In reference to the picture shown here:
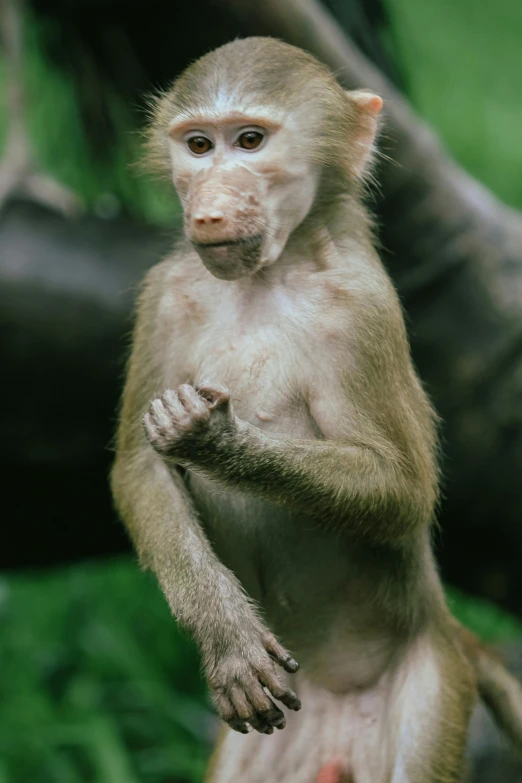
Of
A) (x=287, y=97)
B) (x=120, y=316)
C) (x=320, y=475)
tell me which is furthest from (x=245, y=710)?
(x=120, y=316)

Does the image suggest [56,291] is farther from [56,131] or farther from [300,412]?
[300,412]

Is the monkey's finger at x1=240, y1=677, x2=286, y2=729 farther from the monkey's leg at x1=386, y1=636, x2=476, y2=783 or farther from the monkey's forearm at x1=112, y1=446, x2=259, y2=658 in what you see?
the monkey's leg at x1=386, y1=636, x2=476, y2=783

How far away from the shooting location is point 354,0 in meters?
3.26

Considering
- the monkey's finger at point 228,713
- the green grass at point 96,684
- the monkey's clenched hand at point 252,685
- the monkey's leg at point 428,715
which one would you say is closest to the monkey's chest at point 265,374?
the monkey's clenched hand at point 252,685

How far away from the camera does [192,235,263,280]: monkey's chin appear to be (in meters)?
2.09

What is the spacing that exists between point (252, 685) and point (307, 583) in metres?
0.48

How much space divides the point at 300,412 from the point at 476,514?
2.56 m

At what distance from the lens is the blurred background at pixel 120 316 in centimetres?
420

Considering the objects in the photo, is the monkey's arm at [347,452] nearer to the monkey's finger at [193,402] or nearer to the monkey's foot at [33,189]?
the monkey's finger at [193,402]

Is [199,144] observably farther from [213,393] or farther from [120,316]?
[120,316]

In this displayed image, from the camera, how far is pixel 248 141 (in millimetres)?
2250

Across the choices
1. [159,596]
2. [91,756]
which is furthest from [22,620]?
[91,756]

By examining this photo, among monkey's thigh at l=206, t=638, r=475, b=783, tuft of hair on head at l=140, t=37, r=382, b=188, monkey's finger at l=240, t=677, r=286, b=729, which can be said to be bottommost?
monkey's thigh at l=206, t=638, r=475, b=783

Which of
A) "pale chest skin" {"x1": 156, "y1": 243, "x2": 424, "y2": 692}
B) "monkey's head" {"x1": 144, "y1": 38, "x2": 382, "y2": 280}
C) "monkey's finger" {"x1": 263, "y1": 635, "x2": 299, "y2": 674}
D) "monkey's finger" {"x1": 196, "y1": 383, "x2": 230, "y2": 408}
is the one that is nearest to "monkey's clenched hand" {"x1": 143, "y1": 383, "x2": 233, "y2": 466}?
"monkey's finger" {"x1": 196, "y1": 383, "x2": 230, "y2": 408}
